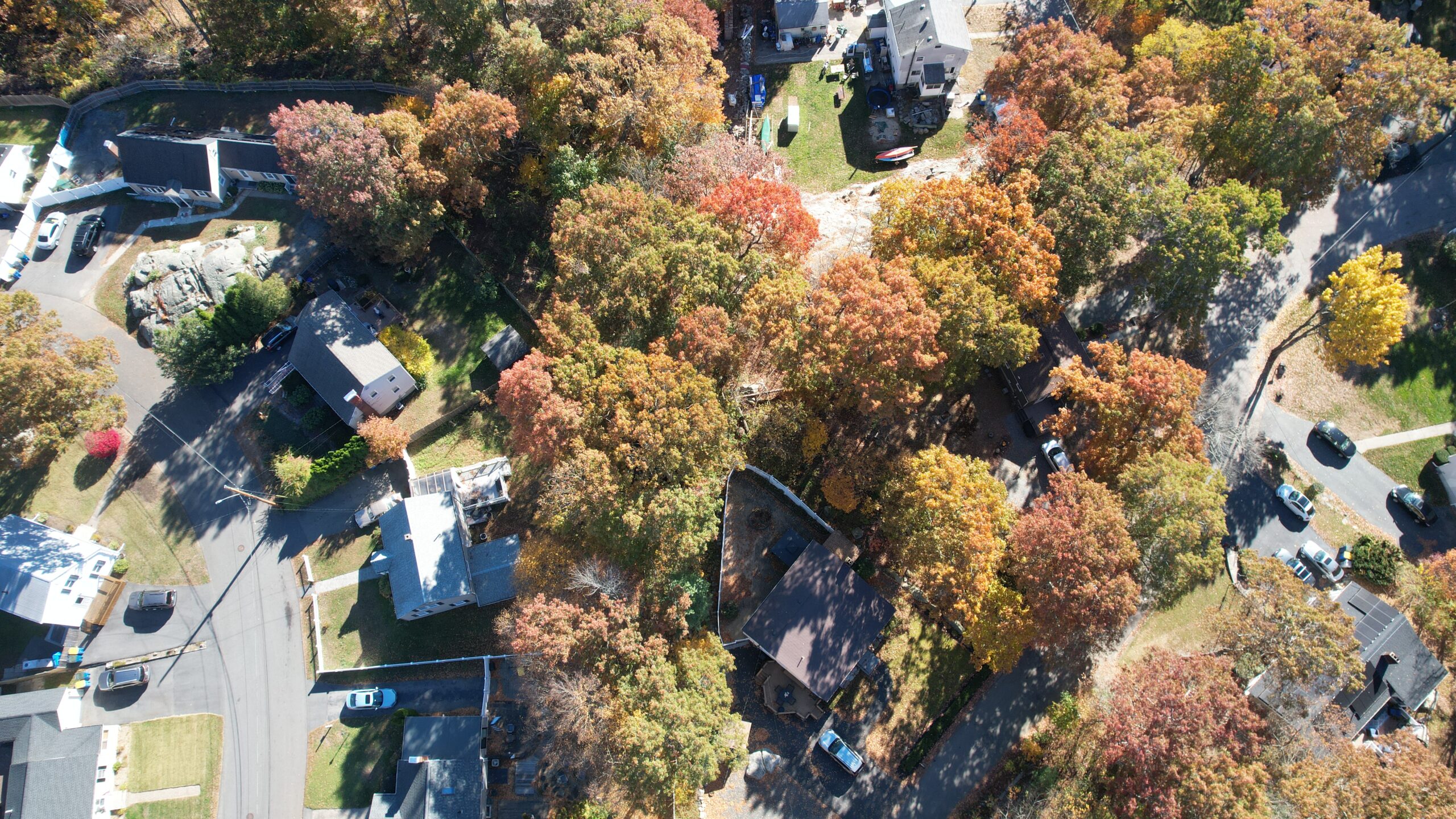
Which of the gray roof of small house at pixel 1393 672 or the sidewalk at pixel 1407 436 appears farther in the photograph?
the sidewalk at pixel 1407 436

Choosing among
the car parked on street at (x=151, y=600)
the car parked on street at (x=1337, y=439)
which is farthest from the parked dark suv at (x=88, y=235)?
the car parked on street at (x=1337, y=439)

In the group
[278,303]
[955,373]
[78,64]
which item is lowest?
[955,373]

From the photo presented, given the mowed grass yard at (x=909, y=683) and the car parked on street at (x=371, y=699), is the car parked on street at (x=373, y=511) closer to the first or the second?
the car parked on street at (x=371, y=699)

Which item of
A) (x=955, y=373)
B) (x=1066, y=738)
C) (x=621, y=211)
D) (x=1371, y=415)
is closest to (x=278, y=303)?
(x=621, y=211)

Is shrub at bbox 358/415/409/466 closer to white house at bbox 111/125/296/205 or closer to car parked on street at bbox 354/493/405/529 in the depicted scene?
car parked on street at bbox 354/493/405/529

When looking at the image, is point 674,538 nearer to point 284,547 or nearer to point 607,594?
point 607,594

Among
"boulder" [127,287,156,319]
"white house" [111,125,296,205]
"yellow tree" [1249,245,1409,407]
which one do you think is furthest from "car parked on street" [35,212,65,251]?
"yellow tree" [1249,245,1409,407]

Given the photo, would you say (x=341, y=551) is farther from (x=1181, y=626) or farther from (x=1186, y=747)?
(x=1181, y=626)
